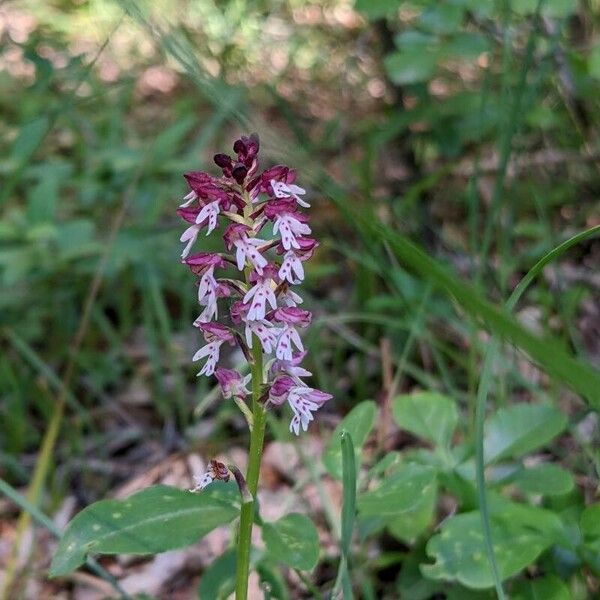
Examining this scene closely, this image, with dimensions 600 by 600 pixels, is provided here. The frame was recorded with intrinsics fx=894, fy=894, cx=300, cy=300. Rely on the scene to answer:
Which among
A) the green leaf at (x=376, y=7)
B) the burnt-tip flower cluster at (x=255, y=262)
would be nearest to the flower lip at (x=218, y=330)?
the burnt-tip flower cluster at (x=255, y=262)

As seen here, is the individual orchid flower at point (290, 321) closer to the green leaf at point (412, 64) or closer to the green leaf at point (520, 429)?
the green leaf at point (520, 429)

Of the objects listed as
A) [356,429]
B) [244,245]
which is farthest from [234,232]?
[356,429]

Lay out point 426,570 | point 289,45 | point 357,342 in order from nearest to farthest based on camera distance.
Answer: point 426,570
point 357,342
point 289,45

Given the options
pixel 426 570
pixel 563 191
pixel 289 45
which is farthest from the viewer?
pixel 289 45

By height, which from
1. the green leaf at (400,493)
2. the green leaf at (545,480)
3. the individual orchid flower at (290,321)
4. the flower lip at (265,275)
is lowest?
the green leaf at (545,480)

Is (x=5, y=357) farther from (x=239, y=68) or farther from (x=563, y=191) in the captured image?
(x=563, y=191)

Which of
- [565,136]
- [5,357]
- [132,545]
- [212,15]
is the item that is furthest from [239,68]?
[132,545]

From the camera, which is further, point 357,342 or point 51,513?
point 357,342
